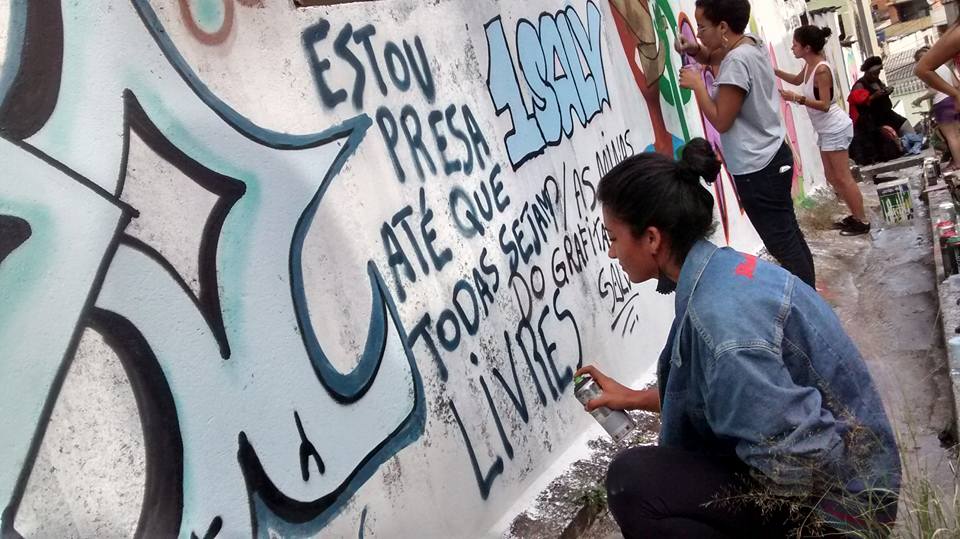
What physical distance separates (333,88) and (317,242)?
0.52 m

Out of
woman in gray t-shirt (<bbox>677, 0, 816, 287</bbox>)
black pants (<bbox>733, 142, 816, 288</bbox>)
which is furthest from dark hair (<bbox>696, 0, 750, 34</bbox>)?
black pants (<bbox>733, 142, 816, 288</bbox>)

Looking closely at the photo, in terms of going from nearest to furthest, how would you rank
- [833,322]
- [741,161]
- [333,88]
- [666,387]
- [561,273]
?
[833,322] < [666,387] < [333,88] < [561,273] < [741,161]

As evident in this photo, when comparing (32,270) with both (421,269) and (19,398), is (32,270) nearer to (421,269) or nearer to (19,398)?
(19,398)

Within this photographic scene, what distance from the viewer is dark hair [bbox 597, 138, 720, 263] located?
2268 mm

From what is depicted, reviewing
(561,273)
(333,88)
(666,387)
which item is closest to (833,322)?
(666,387)

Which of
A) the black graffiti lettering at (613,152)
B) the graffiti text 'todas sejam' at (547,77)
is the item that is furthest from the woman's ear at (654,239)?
the black graffiti lettering at (613,152)

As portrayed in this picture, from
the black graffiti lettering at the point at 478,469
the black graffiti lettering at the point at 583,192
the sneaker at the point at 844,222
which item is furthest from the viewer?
the sneaker at the point at 844,222

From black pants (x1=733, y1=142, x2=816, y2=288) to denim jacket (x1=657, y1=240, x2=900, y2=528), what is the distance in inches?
97.4

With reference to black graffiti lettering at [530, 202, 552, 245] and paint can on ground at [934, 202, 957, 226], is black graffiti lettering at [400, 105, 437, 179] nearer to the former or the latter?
black graffiti lettering at [530, 202, 552, 245]

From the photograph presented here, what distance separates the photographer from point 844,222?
316 inches

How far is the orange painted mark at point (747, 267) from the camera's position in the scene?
2189 mm

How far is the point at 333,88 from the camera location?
9.57 ft

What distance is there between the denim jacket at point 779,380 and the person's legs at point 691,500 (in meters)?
0.08

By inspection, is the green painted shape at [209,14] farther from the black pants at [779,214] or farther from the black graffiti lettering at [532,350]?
the black pants at [779,214]
